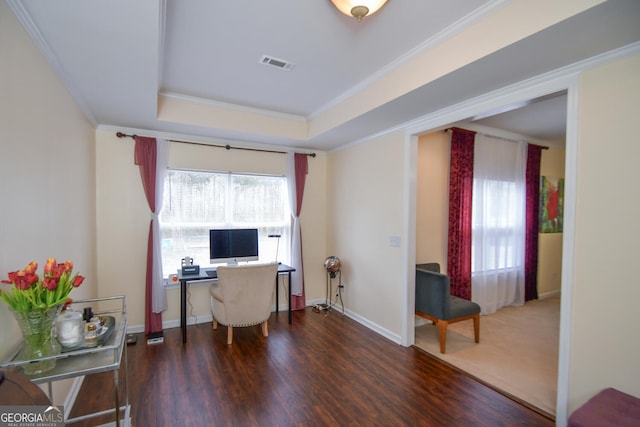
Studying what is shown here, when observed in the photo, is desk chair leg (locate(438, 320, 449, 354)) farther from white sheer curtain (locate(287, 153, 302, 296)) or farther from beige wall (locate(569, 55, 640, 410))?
white sheer curtain (locate(287, 153, 302, 296))

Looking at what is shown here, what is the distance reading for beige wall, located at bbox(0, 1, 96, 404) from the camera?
1.38 meters

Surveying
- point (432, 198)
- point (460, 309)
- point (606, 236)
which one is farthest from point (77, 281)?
point (432, 198)

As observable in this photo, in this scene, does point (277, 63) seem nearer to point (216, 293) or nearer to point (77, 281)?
point (77, 281)

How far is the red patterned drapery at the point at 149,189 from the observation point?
3459mm

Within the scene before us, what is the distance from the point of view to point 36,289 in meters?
1.28

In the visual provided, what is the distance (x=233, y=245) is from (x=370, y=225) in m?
1.82

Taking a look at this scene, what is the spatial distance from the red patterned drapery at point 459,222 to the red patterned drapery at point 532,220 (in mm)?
1509

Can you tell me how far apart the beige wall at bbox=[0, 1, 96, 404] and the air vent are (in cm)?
144

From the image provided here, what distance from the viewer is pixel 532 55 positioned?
5.86ft

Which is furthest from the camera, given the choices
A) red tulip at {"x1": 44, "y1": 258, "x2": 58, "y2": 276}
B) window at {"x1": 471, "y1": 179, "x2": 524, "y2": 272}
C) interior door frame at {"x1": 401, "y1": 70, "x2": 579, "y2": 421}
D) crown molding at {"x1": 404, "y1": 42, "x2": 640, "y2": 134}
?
window at {"x1": 471, "y1": 179, "x2": 524, "y2": 272}

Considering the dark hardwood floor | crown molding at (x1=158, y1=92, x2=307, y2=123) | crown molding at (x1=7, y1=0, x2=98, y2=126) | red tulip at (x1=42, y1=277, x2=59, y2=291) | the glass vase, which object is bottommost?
the dark hardwood floor

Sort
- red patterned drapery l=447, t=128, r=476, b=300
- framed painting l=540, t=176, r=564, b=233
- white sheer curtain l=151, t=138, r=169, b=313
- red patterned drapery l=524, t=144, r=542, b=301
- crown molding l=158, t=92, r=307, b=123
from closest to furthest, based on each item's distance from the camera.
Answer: crown molding l=158, t=92, r=307, b=123 < white sheer curtain l=151, t=138, r=169, b=313 < red patterned drapery l=447, t=128, r=476, b=300 < red patterned drapery l=524, t=144, r=542, b=301 < framed painting l=540, t=176, r=564, b=233

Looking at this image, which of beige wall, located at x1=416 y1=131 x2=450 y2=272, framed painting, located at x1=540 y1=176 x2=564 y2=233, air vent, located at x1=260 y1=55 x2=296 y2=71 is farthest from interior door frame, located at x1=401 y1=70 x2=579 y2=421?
framed painting, located at x1=540 y1=176 x2=564 y2=233

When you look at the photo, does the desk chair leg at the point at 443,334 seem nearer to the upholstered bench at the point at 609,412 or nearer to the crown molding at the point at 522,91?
the upholstered bench at the point at 609,412
